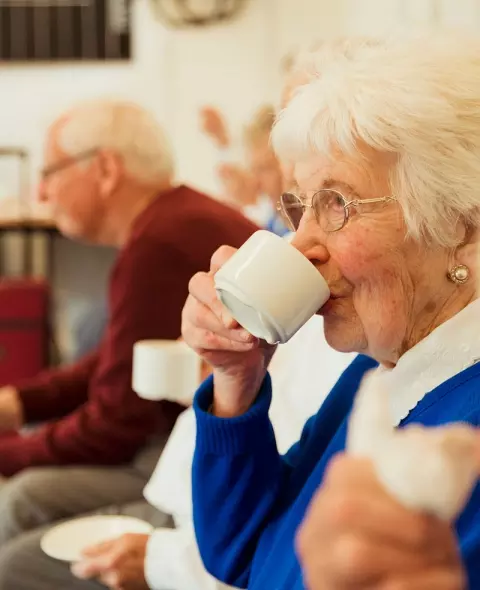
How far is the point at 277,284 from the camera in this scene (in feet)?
2.47

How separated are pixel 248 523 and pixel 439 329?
0.36 meters

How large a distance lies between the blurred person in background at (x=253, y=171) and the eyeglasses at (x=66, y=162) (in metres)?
0.41

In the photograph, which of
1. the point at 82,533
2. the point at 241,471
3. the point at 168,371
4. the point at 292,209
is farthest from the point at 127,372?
the point at 292,209

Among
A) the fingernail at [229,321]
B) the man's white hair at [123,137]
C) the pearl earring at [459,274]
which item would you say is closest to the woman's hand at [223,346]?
the fingernail at [229,321]

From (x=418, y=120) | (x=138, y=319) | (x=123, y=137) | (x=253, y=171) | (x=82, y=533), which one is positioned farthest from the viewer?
(x=253, y=171)

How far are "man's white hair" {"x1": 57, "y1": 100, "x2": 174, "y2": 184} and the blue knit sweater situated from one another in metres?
0.91

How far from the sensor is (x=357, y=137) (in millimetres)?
761

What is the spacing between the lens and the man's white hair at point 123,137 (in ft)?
5.91

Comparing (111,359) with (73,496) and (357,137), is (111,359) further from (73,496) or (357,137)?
(357,137)

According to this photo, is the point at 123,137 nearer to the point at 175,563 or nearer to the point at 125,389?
the point at 125,389

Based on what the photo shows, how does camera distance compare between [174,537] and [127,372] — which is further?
[127,372]

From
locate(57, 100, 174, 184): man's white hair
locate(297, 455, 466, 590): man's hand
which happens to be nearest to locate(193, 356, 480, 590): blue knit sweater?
locate(297, 455, 466, 590): man's hand

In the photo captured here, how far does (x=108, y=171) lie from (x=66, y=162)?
0.11 m

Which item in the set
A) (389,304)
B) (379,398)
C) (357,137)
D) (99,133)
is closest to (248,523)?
(389,304)
